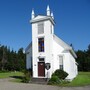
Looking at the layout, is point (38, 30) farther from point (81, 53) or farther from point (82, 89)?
point (81, 53)

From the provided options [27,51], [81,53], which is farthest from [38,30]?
[81,53]

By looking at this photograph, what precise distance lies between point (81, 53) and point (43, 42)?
180ft

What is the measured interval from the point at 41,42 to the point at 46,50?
146 cm

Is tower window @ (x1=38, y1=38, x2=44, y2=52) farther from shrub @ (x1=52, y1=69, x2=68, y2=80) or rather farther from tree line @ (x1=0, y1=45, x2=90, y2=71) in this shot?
tree line @ (x1=0, y1=45, x2=90, y2=71)

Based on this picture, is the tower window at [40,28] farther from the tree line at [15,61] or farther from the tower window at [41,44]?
the tree line at [15,61]

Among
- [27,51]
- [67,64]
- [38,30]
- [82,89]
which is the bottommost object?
[82,89]

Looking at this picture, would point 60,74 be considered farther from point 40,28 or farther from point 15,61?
point 15,61

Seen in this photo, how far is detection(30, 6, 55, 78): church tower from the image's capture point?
3100cm

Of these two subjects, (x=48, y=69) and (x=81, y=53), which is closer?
(x=48, y=69)

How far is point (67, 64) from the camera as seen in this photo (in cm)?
3123

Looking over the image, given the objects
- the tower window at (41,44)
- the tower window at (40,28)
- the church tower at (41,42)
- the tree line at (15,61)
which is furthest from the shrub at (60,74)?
the tree line at (15,61)

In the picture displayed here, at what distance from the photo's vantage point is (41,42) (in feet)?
104

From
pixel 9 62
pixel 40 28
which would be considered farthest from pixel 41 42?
pixel 9 62

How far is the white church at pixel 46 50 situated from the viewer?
3098cm
